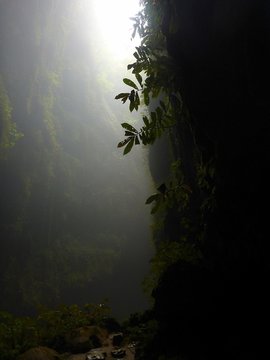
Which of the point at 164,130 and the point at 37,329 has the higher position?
the point at 164,130

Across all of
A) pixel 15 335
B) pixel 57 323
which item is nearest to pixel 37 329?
pixel 57 323

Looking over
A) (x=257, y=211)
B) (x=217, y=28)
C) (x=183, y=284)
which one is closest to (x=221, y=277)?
(x=183, y=284)

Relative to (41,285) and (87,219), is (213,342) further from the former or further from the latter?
(87,219)

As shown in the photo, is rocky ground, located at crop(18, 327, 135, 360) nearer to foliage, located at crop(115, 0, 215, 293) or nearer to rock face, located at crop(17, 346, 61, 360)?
rock face, located at crop(17, 346, 61, 360)

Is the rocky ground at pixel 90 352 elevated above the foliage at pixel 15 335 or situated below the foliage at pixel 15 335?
below

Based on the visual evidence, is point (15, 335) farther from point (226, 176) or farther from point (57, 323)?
point (226, 176)

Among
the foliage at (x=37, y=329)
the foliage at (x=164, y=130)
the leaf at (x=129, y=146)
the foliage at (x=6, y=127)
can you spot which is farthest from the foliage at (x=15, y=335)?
the foliage at (x=6, y=127)

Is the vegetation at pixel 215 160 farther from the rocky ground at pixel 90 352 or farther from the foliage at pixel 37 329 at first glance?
the foliage at pixel 37 329

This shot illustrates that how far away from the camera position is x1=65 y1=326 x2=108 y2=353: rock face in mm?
7517

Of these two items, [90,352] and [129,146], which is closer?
[129,146]

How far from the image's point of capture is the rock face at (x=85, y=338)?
24.7 ft

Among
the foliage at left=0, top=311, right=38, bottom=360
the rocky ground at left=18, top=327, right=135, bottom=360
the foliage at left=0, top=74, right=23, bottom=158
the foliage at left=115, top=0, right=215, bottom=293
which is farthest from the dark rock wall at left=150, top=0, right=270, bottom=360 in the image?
the foliage at left=0, top=74, right=23, bottom=158

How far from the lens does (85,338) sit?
309 inches

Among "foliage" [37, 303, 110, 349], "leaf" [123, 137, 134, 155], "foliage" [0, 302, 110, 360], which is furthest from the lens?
"foliage" [37, 303, 110, 349]
